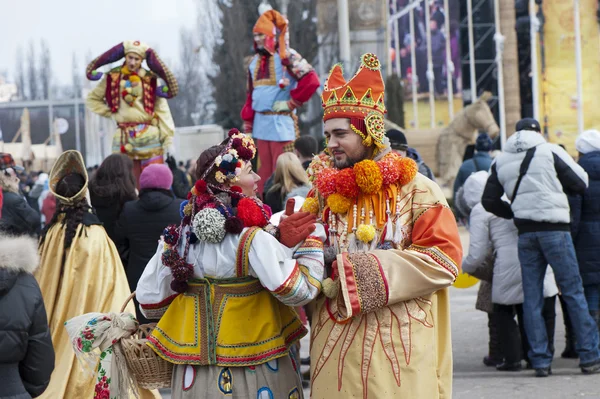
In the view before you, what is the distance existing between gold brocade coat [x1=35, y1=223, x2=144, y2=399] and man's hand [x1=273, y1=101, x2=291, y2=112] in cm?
367

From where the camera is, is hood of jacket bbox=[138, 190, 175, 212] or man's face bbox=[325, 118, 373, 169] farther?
hood of jacket bbox=[138, 190, 175, 212]

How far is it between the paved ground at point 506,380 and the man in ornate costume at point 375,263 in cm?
353

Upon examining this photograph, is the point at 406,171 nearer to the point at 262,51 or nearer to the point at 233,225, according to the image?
the point at 233,225

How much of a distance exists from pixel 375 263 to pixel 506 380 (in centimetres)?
456

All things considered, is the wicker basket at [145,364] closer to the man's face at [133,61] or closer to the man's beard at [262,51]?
the man's beard at [262,51]

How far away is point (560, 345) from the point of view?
405 inches

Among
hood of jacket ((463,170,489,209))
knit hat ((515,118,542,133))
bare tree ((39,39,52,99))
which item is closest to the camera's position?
knit hat ((515,118,542,133))

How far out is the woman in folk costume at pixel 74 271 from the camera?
7.68 meters

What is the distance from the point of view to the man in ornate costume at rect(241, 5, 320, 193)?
10.7m

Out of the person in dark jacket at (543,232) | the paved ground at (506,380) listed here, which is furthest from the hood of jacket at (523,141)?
the paved ground at (506,380)

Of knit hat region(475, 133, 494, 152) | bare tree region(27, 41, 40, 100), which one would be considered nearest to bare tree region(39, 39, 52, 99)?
bare tree region(27, 41, 40, 100)

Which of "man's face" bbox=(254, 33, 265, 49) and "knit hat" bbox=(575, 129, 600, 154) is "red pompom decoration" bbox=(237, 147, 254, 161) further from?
"man's face" bbox=(254, 33, 265, 49)

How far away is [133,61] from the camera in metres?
11.0

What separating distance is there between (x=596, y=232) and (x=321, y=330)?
4937mm
